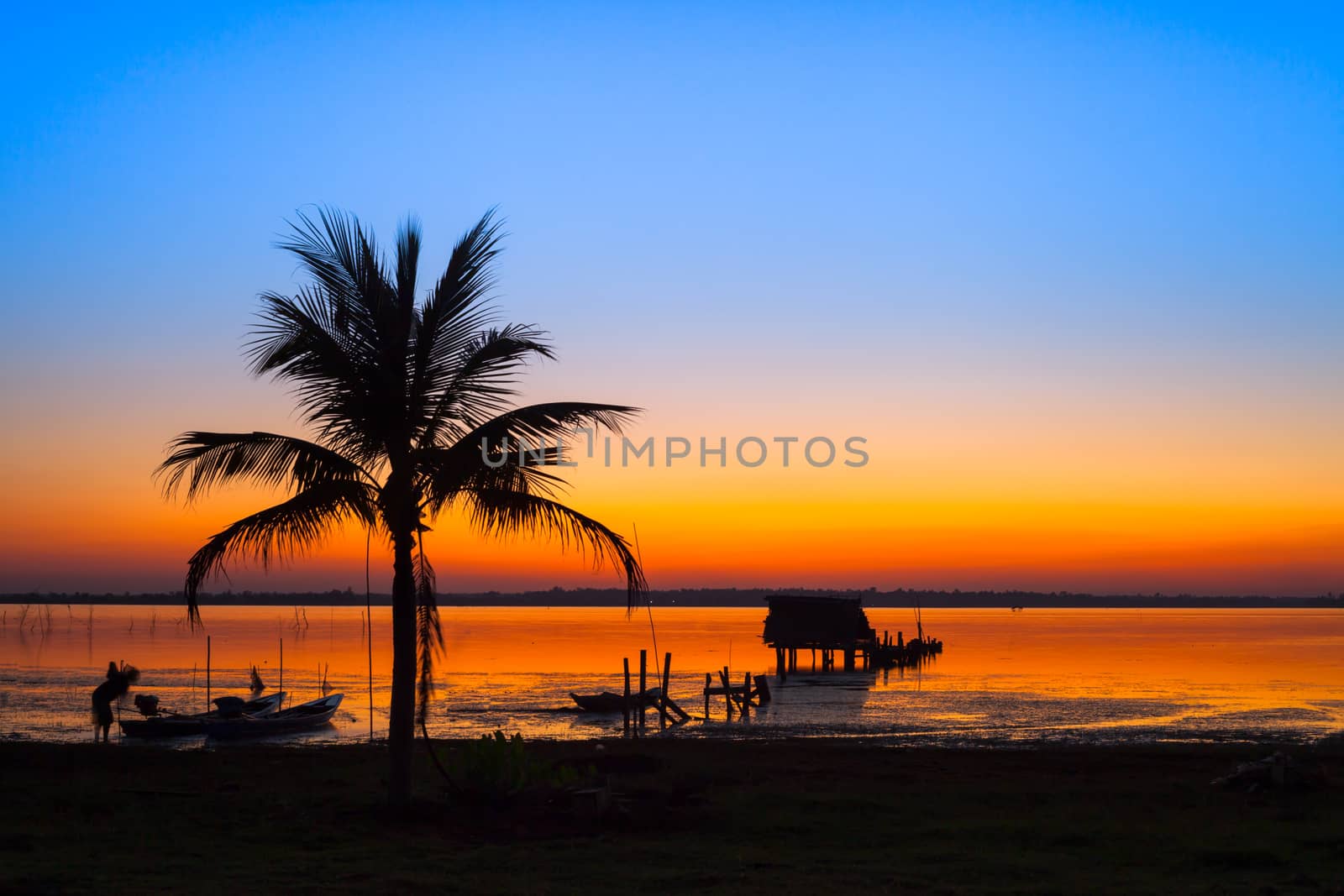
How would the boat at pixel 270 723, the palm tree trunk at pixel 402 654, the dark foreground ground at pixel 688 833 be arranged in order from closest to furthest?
the dark foreground ground at pixel 688 833 → the palm tree trunk at pixel 402 654 → the boat at pixel 270 723

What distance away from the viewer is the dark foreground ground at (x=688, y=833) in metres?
10.7

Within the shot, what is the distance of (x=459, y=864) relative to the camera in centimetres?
1141

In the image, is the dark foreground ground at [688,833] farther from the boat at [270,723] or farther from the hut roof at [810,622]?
the hut roof at [810,622]

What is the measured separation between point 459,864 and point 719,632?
5167 inches

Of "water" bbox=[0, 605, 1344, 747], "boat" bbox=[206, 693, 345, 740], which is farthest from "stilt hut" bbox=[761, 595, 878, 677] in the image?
"boat" bbox=[206, 693, 345, 740]

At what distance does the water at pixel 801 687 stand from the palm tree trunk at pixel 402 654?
1932 cm

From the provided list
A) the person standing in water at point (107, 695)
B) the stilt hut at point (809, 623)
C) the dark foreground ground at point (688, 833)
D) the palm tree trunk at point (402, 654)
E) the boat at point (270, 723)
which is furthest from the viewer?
the stilt hut at point (809, 623)

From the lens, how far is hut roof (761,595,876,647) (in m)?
63.6

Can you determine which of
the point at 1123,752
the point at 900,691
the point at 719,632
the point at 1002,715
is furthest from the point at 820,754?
the point at 719,632

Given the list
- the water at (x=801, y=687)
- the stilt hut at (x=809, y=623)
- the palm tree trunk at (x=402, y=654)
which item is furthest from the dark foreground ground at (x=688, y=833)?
the stilt hut at (x=809, y=623)

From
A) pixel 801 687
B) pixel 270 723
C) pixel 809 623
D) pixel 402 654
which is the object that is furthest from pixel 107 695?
pixel 809 623

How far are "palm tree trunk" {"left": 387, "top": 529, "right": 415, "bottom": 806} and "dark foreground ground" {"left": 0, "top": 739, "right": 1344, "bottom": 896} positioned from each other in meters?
0.89

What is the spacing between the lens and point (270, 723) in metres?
33.6

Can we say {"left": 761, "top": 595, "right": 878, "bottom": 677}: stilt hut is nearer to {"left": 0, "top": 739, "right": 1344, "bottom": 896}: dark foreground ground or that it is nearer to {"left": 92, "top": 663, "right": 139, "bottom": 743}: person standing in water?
{"left": 92, "top": 663, "right": 139, "bottom": 743}: person standing in water
